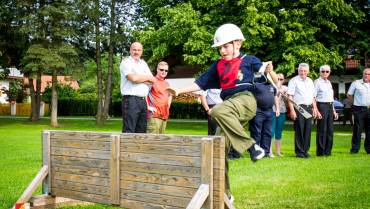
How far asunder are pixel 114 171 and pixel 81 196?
714 millimetres

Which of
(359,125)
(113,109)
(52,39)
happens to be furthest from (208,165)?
(113,109)

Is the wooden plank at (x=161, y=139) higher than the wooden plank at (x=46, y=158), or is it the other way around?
the wooden plank at (x=161, y=139)

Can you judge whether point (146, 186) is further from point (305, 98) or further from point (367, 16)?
point (367, 16)

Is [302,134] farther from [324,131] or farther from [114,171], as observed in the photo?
[114,171]

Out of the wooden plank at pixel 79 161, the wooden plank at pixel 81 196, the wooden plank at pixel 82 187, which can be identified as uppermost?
the wooden plank at pixel 79 161

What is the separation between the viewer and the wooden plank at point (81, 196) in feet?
20.8

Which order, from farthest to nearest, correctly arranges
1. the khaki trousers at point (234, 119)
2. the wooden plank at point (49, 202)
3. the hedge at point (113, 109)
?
the hedge at point (113, 109) < the wooden plank at point (49, 202) < the khaki trousers at point (234, 119)

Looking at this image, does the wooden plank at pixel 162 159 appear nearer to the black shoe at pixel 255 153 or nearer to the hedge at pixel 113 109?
the black shoe at pixel 255 153

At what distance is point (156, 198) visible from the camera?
574 cm

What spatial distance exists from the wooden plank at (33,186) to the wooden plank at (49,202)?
0.14 meters

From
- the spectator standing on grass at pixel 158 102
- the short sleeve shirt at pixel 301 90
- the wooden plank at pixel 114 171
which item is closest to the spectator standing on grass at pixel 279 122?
the short sleeve shirt at pixel 301 90

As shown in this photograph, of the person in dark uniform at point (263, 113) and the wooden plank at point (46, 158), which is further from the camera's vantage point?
the wooden plank at point (46, 158)

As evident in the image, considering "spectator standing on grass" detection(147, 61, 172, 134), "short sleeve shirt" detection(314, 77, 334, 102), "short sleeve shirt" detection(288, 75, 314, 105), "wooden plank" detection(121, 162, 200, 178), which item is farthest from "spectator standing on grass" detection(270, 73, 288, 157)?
"wooden plank" detection(121, 162, 200, 178)

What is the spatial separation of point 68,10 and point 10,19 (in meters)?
4.10
